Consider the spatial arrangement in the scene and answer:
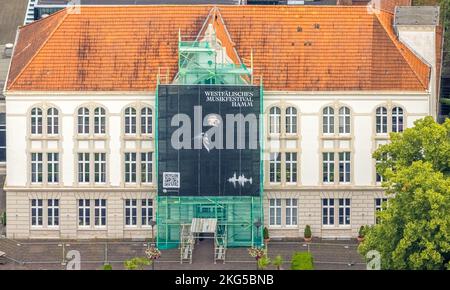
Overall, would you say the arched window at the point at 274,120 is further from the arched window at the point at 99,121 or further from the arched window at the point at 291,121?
the arched window at the point at 99,121

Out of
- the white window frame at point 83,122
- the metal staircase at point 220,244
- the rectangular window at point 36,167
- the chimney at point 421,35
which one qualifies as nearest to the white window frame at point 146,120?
the white window frame at point 83,122

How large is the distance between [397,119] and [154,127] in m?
17.3

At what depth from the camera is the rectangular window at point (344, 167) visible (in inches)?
3120

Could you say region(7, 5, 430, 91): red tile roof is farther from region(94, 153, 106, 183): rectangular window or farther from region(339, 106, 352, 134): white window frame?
region(94, 153, 106, 183): rectangular window

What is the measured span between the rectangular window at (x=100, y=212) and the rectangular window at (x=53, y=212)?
2.82m

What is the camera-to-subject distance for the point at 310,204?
79.2m

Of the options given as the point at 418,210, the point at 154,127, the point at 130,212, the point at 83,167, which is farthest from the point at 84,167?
the point at 418,210

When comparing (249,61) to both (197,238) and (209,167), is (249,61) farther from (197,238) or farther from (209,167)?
(197,238)

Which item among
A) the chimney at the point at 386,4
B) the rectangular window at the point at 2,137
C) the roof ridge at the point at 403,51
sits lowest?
the rectangular window at the point at 2,137

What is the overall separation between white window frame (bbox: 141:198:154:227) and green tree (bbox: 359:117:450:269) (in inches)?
823

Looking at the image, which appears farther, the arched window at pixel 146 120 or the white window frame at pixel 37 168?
the white window frame at pixel 37 168

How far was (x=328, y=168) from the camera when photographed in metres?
79.5

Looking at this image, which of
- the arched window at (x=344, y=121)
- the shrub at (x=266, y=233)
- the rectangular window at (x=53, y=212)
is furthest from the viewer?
the rectangular window at (x=53, y=212)
